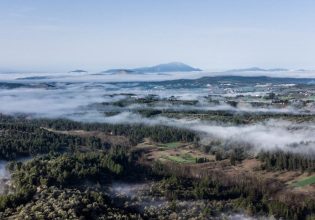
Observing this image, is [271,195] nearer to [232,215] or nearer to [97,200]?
[232,215]

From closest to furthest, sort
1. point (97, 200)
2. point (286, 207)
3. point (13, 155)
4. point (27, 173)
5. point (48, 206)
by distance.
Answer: point (48, 206), point (97, 200), point (286, 207), point (27, 173), point (13, 155)

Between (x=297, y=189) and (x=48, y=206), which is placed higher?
(x=48, y=206)

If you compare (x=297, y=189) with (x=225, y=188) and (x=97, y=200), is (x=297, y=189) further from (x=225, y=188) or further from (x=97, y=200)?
(x=97, y=200)

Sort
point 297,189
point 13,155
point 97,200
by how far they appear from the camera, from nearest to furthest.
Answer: point 97,200 < point 297,189 < point 13,155

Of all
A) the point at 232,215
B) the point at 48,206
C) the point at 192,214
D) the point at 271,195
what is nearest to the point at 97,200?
the point at 48,206

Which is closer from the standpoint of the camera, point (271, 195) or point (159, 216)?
point (159, 216)

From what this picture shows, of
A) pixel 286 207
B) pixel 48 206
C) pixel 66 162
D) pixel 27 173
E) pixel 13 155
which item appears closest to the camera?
pixel 48 206

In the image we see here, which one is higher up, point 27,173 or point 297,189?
point 27,173

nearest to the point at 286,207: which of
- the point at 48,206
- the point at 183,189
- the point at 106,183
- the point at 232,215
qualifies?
the point at 232,215

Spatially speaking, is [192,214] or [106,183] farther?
[106,183]
